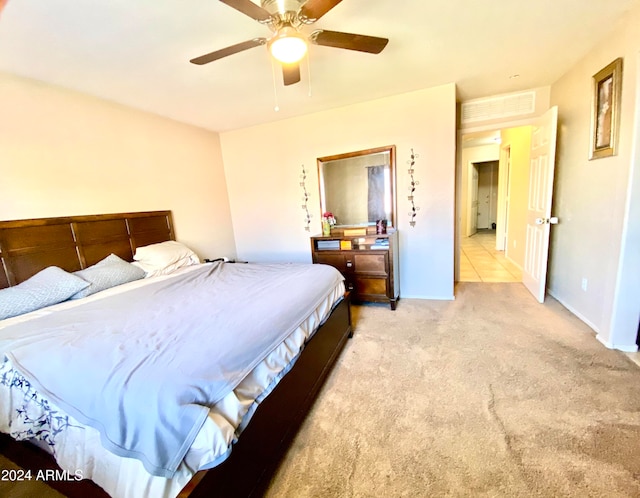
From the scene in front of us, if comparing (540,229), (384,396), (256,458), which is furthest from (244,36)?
(540,229)

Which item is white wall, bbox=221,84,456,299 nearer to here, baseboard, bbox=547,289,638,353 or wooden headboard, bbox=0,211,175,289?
baseboard, bbox=547,289,638,353

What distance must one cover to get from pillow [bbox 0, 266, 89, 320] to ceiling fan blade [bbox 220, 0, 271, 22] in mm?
2135

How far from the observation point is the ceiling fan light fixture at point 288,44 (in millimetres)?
1469

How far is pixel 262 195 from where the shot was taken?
13.2ft

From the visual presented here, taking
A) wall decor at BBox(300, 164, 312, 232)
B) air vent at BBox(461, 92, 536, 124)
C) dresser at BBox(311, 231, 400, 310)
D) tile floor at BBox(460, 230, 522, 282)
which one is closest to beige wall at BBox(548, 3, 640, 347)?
air vent at BBox(461, 92, 536, 124)

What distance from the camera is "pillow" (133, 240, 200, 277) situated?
2676 mm

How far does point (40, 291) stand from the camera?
1.89 m

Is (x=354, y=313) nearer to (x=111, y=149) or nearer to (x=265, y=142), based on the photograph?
(x=265, y=142)

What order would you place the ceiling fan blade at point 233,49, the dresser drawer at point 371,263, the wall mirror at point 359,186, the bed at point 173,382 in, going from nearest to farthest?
the bed at point 173,382, the ceiling fan blade at point 233,49, the dresser drawer at point 371,263, the wall mirror at point 359,186

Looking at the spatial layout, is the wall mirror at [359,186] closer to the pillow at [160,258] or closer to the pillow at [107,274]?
the pillow at [160,258]

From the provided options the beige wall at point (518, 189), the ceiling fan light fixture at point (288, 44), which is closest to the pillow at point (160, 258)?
the ceiling fan light fixture at point (288, 44)

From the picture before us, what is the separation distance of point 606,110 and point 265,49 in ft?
8.83

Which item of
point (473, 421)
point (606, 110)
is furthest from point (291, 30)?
point (606, 110)

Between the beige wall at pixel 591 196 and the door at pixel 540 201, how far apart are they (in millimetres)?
160
